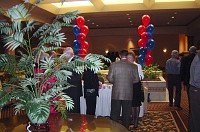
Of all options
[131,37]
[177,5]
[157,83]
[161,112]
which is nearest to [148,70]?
[157,83]

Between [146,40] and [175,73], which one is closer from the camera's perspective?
[175,73]

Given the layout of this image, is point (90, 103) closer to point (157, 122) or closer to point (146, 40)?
point (157, 122)

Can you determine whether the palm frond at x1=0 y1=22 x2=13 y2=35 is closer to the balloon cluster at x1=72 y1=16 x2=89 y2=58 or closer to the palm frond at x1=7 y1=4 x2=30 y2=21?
the palm frond at x1=7 y1=4 x2=30 y2=21

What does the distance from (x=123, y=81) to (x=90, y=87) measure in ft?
2.03

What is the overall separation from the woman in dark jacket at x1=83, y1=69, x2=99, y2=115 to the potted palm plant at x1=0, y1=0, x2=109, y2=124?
248 cm

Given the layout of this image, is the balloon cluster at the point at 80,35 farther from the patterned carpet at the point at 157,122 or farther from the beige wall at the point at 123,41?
the beige wall at the point at 123,41

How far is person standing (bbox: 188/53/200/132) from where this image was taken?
3.66 metres

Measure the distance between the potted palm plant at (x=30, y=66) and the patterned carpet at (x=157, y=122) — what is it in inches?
129

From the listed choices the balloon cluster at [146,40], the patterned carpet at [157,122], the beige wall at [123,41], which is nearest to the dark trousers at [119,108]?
the patterned carpet at [157,122]

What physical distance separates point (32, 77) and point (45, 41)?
0.28 metres

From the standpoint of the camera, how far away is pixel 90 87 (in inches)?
179

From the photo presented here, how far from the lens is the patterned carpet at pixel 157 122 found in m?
4.96

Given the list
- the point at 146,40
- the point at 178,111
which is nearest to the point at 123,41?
the point at 146,40

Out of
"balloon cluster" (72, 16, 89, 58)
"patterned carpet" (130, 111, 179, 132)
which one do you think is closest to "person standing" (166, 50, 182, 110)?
"patterned carpet" (130, 111, 179, 132)
